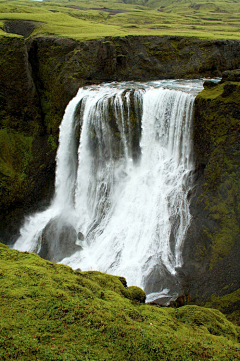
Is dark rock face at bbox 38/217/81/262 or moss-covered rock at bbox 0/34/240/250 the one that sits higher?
moss-covered rock at bbox 0/34/240/250

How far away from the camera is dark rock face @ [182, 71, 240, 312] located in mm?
10492

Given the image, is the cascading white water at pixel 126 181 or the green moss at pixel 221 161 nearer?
the green moss at pixel 221 161

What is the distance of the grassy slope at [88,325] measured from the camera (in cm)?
444

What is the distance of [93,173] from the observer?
1616cm

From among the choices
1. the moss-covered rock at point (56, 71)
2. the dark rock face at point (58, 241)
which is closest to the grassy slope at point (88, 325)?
the dark rock face at point (58, 241)

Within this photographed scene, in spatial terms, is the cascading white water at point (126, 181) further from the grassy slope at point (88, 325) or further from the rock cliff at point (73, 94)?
the grassy slope at point (88, 325)

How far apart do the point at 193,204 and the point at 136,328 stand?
8.63 m

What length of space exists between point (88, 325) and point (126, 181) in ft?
35.0

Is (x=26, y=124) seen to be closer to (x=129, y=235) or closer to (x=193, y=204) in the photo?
(x=129, y=235)

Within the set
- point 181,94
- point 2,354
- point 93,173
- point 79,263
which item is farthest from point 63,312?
point 181,94

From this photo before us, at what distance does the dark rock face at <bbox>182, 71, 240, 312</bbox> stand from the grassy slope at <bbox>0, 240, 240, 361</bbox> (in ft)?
11.9

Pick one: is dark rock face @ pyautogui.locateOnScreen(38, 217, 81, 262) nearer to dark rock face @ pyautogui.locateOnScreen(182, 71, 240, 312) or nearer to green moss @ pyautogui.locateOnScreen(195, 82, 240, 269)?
dark rock face @ pyautogui.locateOnScreen(182, 71, 240, 312)

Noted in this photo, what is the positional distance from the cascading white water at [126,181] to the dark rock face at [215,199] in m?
0.62

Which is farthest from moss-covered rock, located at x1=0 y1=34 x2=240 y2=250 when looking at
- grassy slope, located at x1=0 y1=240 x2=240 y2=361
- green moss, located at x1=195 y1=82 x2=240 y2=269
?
grassy slope, located at x1=0 y1=240 x2=240 y2=361
